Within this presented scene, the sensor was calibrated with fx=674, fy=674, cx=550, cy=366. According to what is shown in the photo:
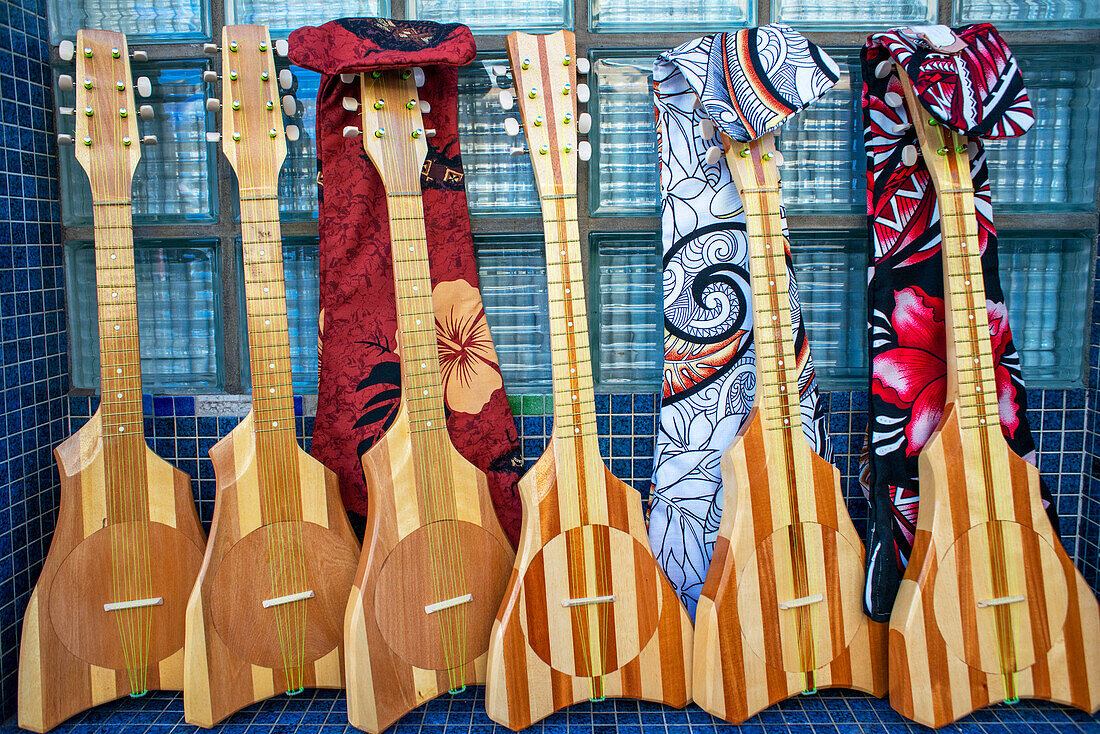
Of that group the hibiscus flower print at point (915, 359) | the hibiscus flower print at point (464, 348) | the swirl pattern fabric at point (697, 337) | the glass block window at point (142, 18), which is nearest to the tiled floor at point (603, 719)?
the swirl pattern fabric at point (697, 337)

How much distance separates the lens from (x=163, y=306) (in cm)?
180

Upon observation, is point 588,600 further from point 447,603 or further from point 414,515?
point 414,515

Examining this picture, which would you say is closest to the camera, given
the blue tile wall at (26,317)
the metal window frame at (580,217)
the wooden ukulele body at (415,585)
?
the wooden ukulele body at (415,585)

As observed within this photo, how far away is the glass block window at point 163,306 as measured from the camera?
1789 millimetres

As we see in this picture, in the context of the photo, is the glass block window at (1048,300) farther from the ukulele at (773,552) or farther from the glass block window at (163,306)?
the glass block window at (163,306)

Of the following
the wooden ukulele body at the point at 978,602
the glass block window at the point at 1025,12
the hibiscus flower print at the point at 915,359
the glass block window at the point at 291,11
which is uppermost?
the glass block window at the point at 291,11

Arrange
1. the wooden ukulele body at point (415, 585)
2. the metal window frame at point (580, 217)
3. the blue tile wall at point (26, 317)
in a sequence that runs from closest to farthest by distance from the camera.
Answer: the wooden ukulele body at point (415, 585) → the blue tile wall at point (26, 317) → the metal window frame at point (580, 217)

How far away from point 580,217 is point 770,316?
56 cm

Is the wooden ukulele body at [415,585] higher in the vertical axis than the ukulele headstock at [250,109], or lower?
lower

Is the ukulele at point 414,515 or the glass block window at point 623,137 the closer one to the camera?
the ukulele at point 414,515

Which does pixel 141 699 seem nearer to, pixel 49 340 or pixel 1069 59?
pixel 49 340

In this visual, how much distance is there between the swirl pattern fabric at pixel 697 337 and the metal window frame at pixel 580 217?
14 centimetres

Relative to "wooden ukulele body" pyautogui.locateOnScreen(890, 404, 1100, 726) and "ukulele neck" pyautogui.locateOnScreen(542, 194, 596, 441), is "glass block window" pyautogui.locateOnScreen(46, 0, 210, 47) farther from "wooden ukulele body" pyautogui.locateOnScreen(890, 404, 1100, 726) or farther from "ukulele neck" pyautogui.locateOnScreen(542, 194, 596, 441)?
"wooden ukulele body" pyautogui.locateOnScreen(890, 404, 1100, 726)

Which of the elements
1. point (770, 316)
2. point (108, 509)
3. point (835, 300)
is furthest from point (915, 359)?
point (108, 509)
